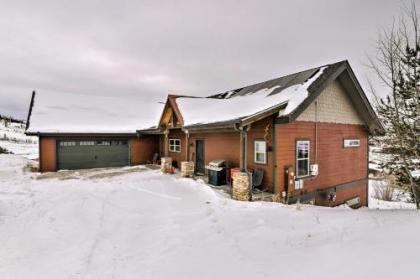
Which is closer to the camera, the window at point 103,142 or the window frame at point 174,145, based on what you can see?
the window frame at point 174,145

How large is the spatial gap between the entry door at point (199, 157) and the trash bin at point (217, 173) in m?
2.40

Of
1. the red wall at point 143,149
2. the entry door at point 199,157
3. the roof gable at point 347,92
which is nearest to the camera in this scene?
the roof gable at point 347,92

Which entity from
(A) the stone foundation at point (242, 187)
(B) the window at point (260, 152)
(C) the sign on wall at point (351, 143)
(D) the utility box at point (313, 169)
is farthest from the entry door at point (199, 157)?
(C) the sign on wall at point (351, 143)

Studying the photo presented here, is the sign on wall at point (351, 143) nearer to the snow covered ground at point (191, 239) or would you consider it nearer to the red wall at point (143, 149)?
the snow covered ground at point (191, 239)

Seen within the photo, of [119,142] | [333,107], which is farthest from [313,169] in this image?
[119,142]

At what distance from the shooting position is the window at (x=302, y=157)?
9.52 m

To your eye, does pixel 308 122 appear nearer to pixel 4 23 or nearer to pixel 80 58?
pixel 4 23

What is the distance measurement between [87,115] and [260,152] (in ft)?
44.1

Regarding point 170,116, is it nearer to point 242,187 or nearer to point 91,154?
point 91,154

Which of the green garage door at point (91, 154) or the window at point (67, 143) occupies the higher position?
the window at point (67, 143)

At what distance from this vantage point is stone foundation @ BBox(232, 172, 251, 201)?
7.83 meters

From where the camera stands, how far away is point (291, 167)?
909cm

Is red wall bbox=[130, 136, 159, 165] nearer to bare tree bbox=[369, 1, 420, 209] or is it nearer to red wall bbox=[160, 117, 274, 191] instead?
red wall bbox=[160, 117, 274, 191]

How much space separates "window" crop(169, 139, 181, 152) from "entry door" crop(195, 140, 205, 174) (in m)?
2.07
